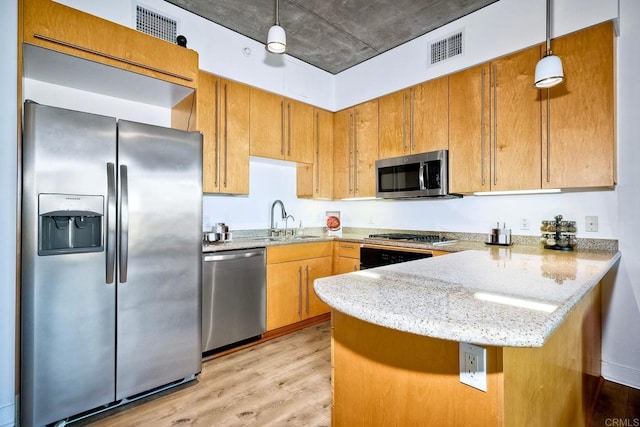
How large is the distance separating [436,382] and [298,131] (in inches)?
119

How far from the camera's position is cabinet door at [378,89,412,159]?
314cm

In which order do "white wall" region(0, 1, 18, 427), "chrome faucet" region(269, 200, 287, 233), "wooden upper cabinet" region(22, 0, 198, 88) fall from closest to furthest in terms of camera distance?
"white wall" region(0, 1, 18, 427) → "wooden upper cabinet" region(22, 0, 198, 88) → "chrome faucet" region(269, 200, 287, 233)

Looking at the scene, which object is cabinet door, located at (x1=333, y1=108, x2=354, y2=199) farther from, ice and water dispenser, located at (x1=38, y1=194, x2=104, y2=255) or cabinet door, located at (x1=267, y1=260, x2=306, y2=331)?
ice and water dispenser, located at (x1=38, y1=194, x2=104, y2=255)

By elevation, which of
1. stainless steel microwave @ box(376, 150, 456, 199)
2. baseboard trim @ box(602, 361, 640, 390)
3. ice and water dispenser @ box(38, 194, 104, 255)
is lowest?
baseboard trim @ box(602, 361, 640, 390)

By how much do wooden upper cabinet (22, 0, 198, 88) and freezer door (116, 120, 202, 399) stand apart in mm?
534

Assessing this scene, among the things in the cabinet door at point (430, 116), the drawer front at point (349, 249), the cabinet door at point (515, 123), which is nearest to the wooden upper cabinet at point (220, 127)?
the drawer front at point (349, 249)

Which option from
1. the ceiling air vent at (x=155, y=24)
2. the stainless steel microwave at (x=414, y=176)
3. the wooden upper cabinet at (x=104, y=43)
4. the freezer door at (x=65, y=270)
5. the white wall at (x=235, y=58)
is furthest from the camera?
the stainless steel microwave at (x=414, y=176)

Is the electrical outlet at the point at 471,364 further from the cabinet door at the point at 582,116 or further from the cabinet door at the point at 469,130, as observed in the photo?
the cabinet door at the point at 469,130

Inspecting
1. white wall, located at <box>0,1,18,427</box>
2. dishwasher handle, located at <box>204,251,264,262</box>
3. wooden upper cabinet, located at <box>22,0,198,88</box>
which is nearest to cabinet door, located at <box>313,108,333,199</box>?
dishwasher handle, located at <box>204,251,264,262</box>

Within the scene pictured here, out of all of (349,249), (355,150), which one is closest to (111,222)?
(349,249)

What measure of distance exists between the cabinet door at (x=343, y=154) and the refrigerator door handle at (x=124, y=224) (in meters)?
2.37

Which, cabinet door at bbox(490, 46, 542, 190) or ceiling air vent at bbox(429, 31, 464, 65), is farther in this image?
ceiling air vent at bbox(429, 31, 464, 65)

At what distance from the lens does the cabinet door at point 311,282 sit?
3.20 meters

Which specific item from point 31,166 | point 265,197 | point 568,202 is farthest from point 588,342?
point 31,166
